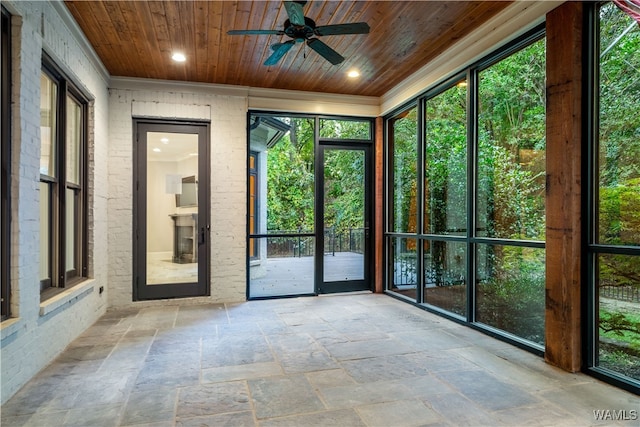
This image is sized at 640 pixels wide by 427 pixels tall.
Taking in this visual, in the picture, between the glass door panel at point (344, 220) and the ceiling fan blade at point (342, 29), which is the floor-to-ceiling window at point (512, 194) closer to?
the ceiling fan blade at point (342, 29)

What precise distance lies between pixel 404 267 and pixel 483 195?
1.84 metres

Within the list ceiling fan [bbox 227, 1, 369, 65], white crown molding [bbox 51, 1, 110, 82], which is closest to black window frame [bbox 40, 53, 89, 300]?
white crown molding [bbox 51, 1, 110, 82]

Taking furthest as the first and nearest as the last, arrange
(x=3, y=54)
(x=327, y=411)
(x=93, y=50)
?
(x=93, y=50), (x=3, y=54), (x=327, y=411)

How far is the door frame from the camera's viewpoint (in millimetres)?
5645

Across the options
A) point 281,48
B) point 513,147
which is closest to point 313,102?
point 281,48

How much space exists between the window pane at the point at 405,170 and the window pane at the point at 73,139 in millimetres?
3904

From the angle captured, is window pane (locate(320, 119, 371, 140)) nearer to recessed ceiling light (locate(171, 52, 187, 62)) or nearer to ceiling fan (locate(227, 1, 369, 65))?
recessed ceiling light (locate(171, 52, 187, 62))

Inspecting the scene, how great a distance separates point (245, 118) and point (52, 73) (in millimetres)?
2341

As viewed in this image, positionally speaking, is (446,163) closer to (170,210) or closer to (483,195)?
(483,195)

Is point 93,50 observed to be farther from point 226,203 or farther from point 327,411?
point 327,411

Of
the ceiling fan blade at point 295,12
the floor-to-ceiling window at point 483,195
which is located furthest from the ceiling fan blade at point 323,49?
the floor-to-ceiling window at point 483,195

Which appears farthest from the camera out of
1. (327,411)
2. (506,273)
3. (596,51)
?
(506,273)

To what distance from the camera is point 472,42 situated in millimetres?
3797

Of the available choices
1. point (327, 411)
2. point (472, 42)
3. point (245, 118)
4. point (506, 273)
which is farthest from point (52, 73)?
point (506, 273)
